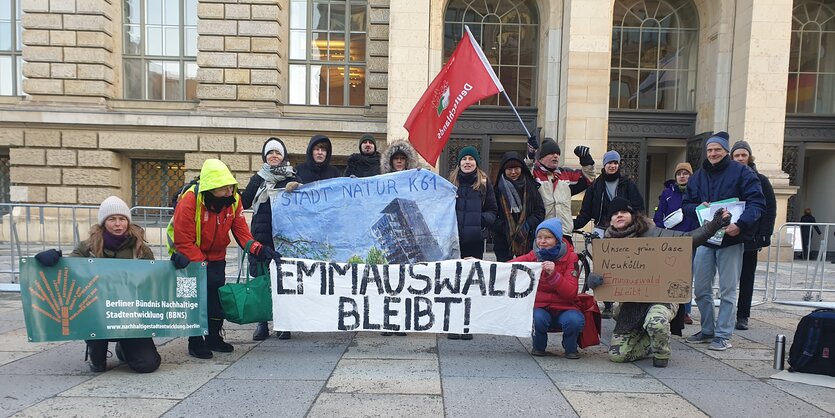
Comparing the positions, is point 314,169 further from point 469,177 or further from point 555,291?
point 555,291

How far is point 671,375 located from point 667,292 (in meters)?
0.71

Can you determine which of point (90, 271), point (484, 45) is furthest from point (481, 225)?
point (484, 45)

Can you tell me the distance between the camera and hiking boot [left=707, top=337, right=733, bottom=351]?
476 centimetres

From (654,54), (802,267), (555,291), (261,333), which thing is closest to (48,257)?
(261,333)

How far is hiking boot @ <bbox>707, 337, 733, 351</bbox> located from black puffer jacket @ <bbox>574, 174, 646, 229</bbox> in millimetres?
1592

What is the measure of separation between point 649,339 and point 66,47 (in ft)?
52.1

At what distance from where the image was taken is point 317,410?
3148mm

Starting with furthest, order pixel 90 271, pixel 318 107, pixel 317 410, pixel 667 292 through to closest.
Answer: pixel 318 107
pixel 667 292
pixel 90 271
pixel 317 410

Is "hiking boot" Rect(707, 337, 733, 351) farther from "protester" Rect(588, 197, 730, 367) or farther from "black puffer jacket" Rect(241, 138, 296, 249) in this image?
"black puffer jacket" Rect(241, 138, 296, 249)

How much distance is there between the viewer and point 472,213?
4957 mm

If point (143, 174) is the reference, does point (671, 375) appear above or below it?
below

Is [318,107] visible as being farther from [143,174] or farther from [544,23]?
[544,23]

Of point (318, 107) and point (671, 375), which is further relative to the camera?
point (318, 107)

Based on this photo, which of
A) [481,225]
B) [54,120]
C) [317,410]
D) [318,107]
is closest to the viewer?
[317,410]
